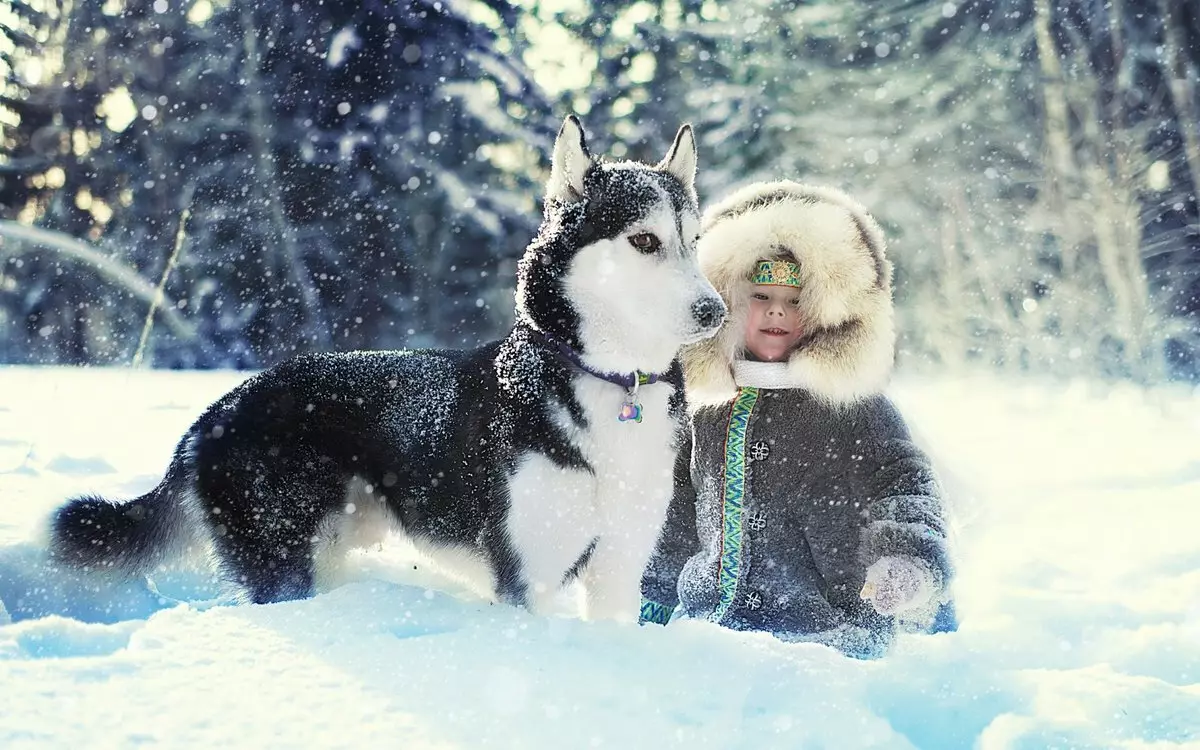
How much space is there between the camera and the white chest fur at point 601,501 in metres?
2.39

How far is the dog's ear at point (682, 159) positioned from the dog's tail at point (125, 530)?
Result: 1903 millimetres

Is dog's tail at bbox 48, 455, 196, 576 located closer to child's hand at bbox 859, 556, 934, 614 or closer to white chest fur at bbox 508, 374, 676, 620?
white chest fur at bbox 508, 374, 676, 620

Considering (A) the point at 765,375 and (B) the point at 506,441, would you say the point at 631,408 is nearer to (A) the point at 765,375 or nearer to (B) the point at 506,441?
(B) the point at 506,441

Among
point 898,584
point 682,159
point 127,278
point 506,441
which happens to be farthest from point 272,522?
point 127,278

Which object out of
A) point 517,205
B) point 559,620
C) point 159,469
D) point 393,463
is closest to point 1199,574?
point 559,620

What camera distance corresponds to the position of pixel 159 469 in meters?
4.77

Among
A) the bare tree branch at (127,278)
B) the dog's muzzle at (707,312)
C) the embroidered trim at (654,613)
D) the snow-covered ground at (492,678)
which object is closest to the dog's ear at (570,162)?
the dog's muzzle at (707,312)

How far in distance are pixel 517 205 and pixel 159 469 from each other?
19.0 ft

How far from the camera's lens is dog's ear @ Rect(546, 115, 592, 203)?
256cm

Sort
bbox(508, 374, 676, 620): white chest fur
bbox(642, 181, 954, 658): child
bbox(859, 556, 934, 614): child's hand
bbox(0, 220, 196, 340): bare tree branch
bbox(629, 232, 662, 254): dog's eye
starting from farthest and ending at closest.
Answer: bbox(0, 220, 196, 340): bare tree branch < bbox(642, 181, 954, 658): child < bbox(859, 556, 934, 614): child's hand < bbox(629, 232, 662, 254): dog's eye < bbox(508, 374, 676, 620): white chest fur

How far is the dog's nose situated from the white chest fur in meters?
0.29

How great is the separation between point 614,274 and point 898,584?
131 cm

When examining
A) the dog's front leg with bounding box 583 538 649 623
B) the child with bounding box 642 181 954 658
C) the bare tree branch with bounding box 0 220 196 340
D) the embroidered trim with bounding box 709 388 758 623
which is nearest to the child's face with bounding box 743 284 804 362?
the child with bounding box 642 181 954 658

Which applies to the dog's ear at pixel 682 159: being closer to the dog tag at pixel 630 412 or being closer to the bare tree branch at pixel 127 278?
the dog tag at pixel 630 412
